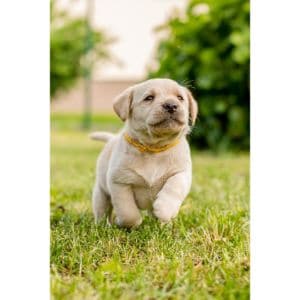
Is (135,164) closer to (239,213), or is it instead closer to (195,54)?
(239,213)

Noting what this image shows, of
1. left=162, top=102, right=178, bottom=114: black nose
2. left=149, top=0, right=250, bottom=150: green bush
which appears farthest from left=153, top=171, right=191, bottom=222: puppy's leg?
left=149, top=0, right=250, bottom=150: green bush

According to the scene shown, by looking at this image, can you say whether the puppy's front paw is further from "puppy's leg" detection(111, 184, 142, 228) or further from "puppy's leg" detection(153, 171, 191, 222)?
"puppy's leg" detection(111, 184, 142, 228)

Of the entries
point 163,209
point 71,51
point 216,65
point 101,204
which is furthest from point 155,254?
point 71,51

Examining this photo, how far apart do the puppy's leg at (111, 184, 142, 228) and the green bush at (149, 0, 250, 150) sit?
4.11 m

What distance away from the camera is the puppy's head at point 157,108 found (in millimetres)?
2551

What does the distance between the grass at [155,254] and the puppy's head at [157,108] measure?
0.46 m

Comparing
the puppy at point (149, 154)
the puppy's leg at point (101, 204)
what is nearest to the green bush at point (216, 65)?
the puppy's leg at point (101, 204)

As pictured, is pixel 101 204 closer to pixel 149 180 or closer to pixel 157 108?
pixel 149 180

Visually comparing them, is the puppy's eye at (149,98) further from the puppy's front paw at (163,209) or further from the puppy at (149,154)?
the puppy's front paw at (163,209)

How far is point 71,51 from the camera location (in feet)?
49.3

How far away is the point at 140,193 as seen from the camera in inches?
108

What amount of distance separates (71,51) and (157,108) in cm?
1285

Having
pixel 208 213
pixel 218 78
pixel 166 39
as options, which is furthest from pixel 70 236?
pixel 166 39
